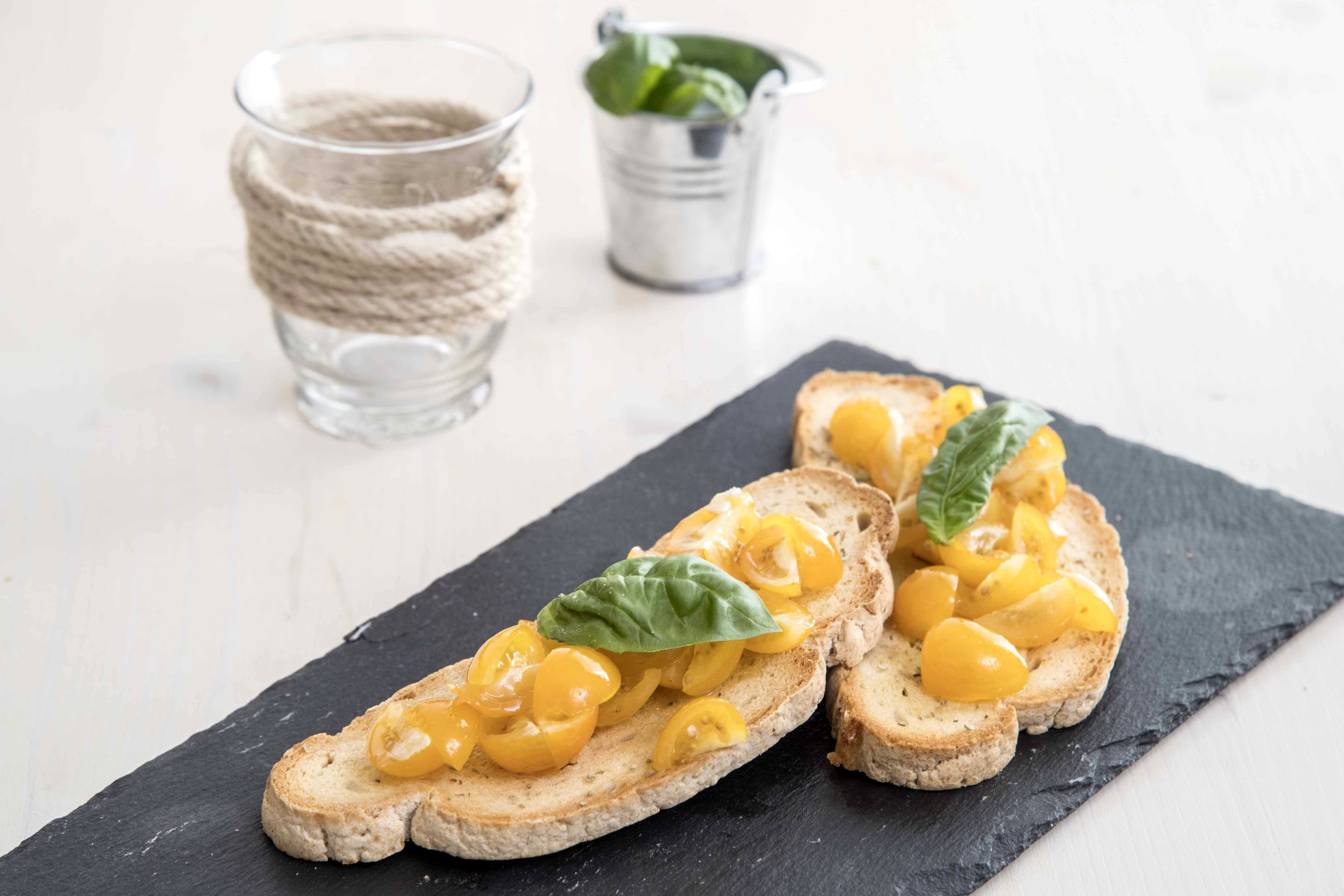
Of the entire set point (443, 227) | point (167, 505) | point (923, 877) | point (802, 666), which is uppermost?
point (443, 227)

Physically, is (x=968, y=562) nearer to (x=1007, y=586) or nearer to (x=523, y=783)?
(x=1007, y=586)

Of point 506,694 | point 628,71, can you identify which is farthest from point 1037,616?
point 628,71

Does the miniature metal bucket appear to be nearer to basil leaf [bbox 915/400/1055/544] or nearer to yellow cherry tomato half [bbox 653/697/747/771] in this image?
basil leaf [bbox 915/400/1055/544]

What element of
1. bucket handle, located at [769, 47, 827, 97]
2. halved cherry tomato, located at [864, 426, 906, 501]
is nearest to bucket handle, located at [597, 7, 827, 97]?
bucket handle, located at [769, 47, 827, 97]

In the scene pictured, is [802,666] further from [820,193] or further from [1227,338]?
[820,193]

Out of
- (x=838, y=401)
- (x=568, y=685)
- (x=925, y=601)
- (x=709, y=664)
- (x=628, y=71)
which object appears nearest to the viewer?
(x=568, y=685)

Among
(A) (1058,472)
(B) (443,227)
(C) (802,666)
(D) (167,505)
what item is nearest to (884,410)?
(A) (1058,472)
